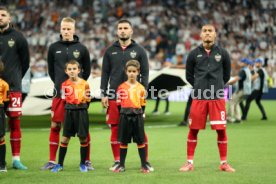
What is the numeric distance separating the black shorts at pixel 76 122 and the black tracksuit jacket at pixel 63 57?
40 centimetres

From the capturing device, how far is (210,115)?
29.1ft

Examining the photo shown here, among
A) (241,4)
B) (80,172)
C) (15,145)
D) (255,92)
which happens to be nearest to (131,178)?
(80,172)

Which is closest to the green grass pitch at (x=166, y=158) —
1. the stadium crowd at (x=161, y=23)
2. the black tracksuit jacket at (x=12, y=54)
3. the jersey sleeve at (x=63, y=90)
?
the jersey sleeve at (x=63, y=90)

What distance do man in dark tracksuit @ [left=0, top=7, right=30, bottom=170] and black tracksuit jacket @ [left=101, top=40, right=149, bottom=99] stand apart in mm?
1183

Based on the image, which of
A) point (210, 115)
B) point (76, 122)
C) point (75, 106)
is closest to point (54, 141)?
point (76, 122)

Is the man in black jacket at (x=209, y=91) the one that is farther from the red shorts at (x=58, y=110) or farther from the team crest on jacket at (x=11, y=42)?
the team crest on jacket at (x=11, y=42)

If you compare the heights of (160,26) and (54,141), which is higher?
(160,26)

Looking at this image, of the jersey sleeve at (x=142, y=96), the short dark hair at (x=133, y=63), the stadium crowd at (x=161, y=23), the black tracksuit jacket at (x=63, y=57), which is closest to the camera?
the short dark hair at (x=133, y=63)

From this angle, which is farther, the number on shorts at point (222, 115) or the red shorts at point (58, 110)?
the red shorts at point (58, 110)

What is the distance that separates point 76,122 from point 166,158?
214cm

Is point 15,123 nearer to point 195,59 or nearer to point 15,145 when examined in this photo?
point 15,145

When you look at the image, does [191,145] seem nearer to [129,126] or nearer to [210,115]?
[210,115]

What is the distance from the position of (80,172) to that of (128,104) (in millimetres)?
1131

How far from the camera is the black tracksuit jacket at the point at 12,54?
8922 millimetres
